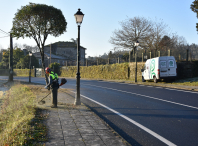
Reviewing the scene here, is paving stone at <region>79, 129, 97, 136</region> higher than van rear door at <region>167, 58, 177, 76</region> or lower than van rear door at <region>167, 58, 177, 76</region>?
lower

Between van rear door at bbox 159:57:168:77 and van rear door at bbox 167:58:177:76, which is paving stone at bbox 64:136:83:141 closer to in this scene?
van rear door at bbox 159:57:168:77

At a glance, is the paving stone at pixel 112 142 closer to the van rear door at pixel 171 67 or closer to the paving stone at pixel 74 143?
the paving stone at pixel 74 143

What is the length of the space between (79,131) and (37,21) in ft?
49.5

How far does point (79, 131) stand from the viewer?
4.99 meters

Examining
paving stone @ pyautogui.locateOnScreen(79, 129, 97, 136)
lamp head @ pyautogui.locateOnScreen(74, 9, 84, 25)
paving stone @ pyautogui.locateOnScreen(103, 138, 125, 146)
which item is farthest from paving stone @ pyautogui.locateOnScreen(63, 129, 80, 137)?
lamp head @ pyautogui.locateOnScreen(74, 9, 84, 25)

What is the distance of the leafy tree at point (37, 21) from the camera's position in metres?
17.6

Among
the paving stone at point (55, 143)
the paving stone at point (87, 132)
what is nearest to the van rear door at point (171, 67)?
the paving stone at point (87, 132)

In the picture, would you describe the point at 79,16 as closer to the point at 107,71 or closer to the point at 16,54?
the point at 107,71

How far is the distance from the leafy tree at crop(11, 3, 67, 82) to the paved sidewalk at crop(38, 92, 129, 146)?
12234mm

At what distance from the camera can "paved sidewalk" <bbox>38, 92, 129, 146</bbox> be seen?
425 cm

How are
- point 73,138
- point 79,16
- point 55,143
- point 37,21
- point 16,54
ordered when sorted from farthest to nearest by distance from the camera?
point 16,54
point 37,21
point 79,16
point 73,138
point 55,143

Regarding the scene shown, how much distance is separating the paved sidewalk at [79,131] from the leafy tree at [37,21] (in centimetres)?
1223

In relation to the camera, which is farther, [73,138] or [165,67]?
[165,67]

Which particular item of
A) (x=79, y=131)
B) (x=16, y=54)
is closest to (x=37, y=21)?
(x=79, y=131)
